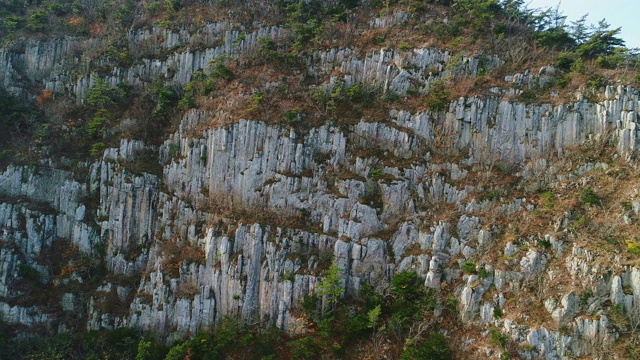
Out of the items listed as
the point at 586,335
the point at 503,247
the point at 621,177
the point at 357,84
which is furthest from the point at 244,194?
the point at 621,177

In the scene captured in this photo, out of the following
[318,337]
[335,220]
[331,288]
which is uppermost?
[335,220]

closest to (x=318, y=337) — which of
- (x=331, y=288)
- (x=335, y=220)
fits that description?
(x=331, y=288)

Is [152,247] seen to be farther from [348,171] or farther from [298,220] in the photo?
[348,171]

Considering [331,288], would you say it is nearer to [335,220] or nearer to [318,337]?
[318,337]

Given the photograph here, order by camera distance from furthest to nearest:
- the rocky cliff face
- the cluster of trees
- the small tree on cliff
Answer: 1. the small tree on cliff
2. the cluster of trees
3. the rocky cliff face

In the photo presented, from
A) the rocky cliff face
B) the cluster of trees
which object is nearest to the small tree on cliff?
the cluster of trees

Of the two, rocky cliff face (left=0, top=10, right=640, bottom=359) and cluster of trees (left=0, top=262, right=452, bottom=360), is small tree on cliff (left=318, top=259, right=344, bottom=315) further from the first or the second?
rocky cliff face (left=0, top=10, right=640, bottom=359)

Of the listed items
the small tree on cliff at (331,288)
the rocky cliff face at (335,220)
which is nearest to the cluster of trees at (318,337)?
the small tree on cliff at (331,288)
